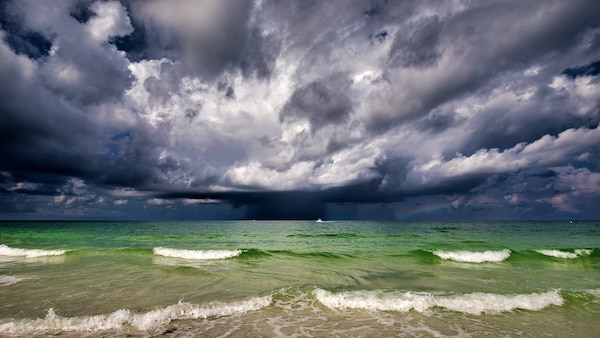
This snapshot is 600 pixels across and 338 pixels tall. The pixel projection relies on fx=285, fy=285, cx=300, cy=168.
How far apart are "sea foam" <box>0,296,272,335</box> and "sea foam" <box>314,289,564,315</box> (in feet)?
11.4

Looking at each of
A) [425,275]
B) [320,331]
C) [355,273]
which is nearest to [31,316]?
[320,331]

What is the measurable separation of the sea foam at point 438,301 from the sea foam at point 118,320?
347 centimetres

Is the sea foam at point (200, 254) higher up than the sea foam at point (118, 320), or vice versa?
the sea foam at point (118, 320)

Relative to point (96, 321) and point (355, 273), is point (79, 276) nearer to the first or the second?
point (96, 321)

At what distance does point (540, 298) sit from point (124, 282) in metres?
16.6

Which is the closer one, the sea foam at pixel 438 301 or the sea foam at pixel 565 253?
the sea foam at pixel 438 301

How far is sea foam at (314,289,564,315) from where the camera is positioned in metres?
9.58

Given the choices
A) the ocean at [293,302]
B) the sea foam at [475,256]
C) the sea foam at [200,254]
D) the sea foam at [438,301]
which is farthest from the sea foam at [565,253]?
the sea foam at [200,254]

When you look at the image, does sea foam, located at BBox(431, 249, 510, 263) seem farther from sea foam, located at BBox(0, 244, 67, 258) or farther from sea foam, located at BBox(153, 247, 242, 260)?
sea foam, located at BBox(0, 244, 67, 258)

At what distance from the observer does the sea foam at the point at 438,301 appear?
31.4 ft

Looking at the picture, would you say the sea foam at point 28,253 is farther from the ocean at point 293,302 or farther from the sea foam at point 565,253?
the sea foam at point 565,253

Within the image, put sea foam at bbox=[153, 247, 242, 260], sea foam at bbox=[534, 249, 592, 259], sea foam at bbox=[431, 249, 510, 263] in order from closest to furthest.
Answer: sea foam at bbox=[431, 249, 510, 263]
sea foam at bbox=[153, 247, 242, 260]
sea foam at bbox=[534, 249, 592, 259]

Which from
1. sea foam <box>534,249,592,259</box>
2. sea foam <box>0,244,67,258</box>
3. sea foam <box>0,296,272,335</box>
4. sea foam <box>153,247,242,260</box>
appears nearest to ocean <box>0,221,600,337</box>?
sea foam <box>0,296,272,335</box>

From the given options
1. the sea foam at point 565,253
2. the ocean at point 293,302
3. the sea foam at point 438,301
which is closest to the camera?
the ocean at point 293,302
